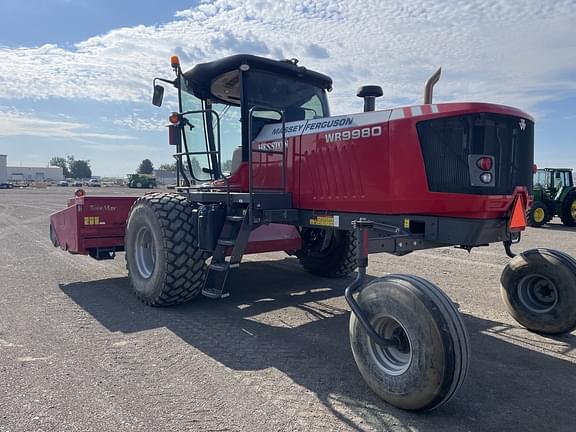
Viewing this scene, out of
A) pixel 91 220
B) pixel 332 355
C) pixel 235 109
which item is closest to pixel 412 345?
pixel 332 355

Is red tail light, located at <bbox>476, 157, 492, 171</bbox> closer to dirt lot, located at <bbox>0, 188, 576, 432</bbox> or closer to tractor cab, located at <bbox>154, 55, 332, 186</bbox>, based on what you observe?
dirt lot, located at <bbox>0, 188, 576, 432</bbox>

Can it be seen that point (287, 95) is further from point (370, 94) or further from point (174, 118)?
point (174, 118)

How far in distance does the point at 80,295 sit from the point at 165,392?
3.18 m

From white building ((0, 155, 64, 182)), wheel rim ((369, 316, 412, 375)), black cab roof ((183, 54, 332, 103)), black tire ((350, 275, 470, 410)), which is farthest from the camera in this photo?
white building ((0, 155, 64, 182))

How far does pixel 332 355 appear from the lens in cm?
402

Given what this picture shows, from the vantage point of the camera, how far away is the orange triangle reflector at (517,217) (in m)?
3.81

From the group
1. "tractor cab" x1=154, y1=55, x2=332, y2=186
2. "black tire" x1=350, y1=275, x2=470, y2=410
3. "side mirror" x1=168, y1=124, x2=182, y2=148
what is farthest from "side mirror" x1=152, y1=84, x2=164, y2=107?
"black tire" x1=350, y1=275, x2=470, y2=410

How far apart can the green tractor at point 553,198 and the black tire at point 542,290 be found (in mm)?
12053

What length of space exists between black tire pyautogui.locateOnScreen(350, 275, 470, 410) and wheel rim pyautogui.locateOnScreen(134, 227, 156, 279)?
330 centimetres

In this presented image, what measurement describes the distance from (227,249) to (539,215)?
559 inches

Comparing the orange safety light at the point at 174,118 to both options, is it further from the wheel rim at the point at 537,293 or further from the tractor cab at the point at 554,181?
the tractor cab at the point at 554,181

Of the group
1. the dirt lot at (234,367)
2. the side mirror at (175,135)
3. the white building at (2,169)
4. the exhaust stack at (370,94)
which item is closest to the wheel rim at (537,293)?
the dirt lot at (234,367)

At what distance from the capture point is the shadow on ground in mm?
3016

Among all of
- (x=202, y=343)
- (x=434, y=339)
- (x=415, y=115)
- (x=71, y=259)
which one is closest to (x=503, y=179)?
(x=415, y=115)
